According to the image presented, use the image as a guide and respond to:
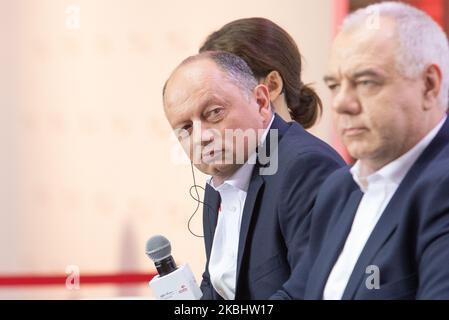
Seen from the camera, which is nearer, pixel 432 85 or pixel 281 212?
pixel 432 85

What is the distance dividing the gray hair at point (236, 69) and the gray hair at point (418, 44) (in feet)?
1.52

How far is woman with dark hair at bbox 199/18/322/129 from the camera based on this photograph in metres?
1.76

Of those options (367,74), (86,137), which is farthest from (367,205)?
(86,137)

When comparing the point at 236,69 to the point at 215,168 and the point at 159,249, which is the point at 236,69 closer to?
the point at 215,168

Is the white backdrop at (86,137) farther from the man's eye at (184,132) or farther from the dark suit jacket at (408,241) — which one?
the dark suit jacket at (408,241)

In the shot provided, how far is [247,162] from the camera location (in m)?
1.75

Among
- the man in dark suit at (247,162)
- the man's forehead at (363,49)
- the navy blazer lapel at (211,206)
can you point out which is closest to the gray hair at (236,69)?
the man in dark suit at (247,162)

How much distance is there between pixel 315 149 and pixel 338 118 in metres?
0.30

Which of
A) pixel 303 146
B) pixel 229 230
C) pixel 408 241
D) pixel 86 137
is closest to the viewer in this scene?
pixel 408 241

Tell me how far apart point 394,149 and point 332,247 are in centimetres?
22

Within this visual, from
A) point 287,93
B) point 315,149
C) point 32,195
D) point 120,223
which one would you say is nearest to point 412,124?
point 315,149

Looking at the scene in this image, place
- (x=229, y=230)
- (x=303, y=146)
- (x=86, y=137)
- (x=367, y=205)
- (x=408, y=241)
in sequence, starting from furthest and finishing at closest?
(x=86, y=137), (x=229, y=230), (x=303, y=146), (x=367, y=205), (x=408, y=241)

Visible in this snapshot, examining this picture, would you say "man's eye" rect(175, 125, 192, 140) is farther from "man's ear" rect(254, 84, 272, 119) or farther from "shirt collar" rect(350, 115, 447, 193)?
"shirt collar" rect(350, 115, 447, 193)

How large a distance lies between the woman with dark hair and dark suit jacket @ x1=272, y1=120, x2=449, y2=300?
0.42 m
